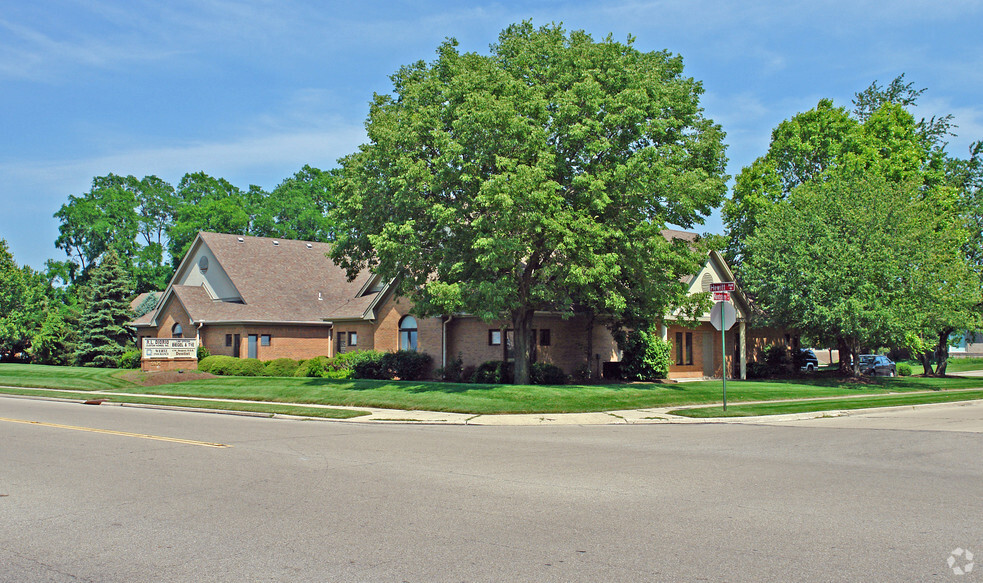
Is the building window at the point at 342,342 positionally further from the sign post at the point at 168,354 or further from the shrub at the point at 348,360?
the sign post at the point at 168,354

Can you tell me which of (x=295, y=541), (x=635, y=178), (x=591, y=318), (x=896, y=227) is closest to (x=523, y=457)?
(x=295, y=541)

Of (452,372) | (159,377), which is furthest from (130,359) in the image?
(452,372)

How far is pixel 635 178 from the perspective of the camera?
23203 mm

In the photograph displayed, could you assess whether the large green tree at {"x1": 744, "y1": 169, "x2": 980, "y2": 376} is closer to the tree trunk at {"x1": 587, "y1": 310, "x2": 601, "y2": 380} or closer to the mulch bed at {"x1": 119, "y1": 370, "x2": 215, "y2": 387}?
the tree trunk at {"x1": 587, "y1": 310, "x2": 601, "y2": 380}

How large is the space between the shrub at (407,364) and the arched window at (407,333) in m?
1.67

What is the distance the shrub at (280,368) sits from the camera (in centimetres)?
3716

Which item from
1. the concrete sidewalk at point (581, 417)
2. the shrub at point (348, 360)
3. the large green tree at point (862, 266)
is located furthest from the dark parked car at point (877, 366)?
the shrub at point (348, 360)

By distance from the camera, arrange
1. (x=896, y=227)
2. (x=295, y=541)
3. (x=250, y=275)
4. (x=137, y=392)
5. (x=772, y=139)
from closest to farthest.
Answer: (x=295, y=541)
(x=137, y=392)
(x=896, y=227)
(x=772, y=139)
(x=250, y=275)

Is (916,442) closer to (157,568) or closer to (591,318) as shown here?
(157,568)

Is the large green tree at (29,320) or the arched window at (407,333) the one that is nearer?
the arched window at (407,333)

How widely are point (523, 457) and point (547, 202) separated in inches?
451

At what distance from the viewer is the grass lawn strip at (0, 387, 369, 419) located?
20719 millimetres

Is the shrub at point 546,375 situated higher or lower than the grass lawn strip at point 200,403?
higher

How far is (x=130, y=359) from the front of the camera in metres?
43.1
